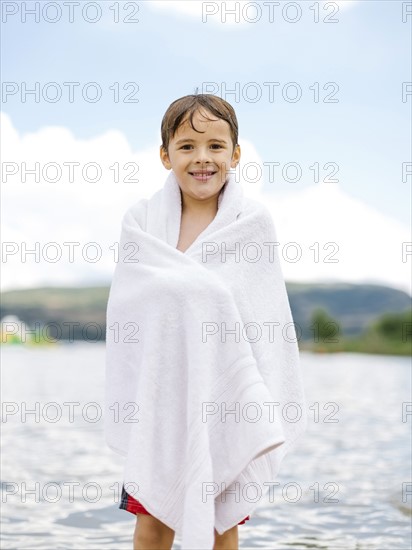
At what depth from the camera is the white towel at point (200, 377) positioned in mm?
3021

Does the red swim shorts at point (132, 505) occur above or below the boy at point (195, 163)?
below

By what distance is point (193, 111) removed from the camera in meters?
3.26

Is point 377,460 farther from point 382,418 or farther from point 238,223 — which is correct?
point 238,223

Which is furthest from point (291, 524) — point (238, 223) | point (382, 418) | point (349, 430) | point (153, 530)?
point (382, 418)

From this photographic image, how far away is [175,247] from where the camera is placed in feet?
10.7

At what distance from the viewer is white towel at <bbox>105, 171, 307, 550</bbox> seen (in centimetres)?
302

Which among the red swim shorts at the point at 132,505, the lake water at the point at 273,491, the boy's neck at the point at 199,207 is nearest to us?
the red swim shorts at the point at 132,505

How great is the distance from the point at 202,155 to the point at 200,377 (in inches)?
32.5

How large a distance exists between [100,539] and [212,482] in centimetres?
285

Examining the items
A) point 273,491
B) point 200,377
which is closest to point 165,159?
point 200,377

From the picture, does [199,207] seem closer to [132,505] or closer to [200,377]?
[200,377]

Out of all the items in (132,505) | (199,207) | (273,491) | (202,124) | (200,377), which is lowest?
(273,491)

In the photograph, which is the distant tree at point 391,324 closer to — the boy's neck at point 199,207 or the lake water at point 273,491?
the lake water at point 273,491

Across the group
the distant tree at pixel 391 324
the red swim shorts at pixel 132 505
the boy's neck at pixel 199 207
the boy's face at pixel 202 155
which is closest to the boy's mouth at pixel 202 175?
the boy's face at pixel 202 155
